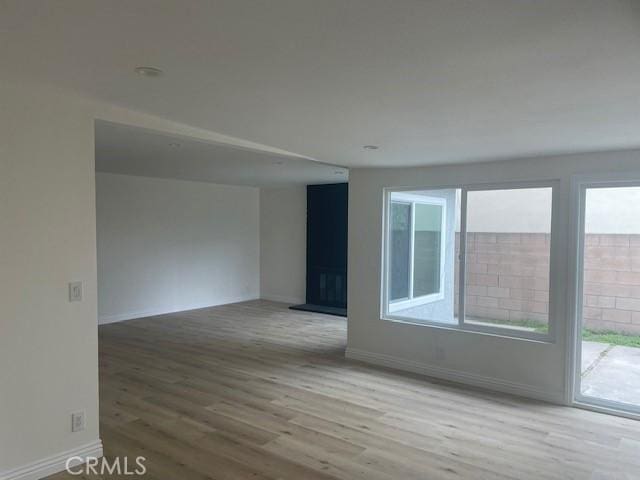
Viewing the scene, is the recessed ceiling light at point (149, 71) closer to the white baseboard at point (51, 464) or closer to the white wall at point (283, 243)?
the white baseboard at point (51, 464)

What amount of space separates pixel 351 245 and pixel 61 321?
3.31 meters

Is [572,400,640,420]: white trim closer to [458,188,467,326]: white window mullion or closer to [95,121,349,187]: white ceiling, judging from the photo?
[458,188,467,326]: white window mullion

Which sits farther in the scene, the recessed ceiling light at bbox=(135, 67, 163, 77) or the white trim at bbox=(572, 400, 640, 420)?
the white trim at bbox=(572, 400, 640, 420)

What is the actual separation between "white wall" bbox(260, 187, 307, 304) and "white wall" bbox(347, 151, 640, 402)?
3847 mm

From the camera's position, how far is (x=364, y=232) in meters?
5.31

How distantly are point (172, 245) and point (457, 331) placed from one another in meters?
5.38

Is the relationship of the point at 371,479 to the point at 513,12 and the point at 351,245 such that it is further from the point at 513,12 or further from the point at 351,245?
the point at 351,245

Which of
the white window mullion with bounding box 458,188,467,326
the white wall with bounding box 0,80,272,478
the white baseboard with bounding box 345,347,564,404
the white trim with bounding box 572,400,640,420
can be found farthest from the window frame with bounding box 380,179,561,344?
the white wall with bounding box 0,80,272,478

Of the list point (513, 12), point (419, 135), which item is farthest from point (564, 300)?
point (513, 12)

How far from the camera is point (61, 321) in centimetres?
281

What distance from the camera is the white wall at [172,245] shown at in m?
7.25

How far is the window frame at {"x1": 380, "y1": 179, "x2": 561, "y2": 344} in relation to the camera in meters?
4.12

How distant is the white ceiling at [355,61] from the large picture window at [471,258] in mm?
1194

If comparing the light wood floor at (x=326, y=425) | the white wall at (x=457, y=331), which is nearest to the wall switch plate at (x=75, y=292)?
the light wood floor at (x=326, y=425)
